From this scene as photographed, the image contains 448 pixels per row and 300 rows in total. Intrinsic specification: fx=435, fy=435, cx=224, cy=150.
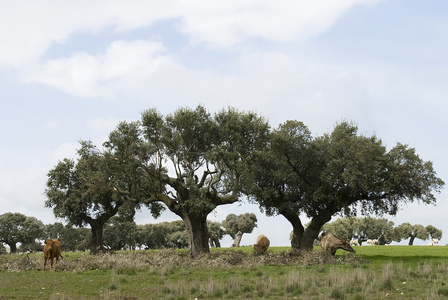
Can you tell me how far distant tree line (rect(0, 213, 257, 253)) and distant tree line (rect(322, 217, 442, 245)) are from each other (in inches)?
1009

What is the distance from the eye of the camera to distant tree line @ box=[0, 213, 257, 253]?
96688 millimetres

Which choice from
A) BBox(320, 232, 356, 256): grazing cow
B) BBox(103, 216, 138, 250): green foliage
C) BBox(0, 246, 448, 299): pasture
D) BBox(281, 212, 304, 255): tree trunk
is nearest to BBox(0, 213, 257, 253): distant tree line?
BBox(103, 216, 138, 250): green foliage

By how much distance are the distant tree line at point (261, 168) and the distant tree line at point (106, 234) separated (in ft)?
140

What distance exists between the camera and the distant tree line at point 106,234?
3807 inches

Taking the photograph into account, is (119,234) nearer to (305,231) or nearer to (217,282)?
(305,231)

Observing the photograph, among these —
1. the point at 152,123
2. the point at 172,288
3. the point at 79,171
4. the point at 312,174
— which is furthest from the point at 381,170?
the point at 79,171

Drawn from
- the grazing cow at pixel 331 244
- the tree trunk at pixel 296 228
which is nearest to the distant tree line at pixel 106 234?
the tree trunk at pixel 296 228

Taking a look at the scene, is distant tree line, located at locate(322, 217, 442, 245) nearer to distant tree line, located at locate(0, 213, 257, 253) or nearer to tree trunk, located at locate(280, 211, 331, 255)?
distant tree line, located at locate(0, 213, 257, 253)

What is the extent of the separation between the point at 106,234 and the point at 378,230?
6664 cm

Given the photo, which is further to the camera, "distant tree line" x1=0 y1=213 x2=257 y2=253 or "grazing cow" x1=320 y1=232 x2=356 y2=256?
"distant tree line" x1=0 y1=213 x2=257 y2=253

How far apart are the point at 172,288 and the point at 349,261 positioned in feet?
63.4

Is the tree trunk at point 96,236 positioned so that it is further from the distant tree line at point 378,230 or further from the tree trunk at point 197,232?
the distant tree line at point 378,230

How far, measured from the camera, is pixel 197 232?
4391 cm

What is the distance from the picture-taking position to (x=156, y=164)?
144ft
